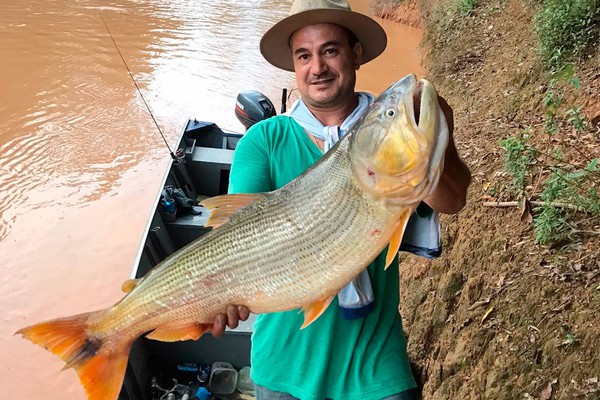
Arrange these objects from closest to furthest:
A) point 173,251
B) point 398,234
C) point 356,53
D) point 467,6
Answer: point 398,234, point 356,53, point 173,251, point 467,6

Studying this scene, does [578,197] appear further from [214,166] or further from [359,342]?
[214,166]

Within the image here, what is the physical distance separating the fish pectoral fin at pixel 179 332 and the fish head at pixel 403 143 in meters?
1.03

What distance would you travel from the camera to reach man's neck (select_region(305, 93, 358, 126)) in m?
2.64

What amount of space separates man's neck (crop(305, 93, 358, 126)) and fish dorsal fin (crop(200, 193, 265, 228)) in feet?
2.23

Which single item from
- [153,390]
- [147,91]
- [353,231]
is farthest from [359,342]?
[147,91]

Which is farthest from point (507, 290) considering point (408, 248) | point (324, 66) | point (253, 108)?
point (253, 108)

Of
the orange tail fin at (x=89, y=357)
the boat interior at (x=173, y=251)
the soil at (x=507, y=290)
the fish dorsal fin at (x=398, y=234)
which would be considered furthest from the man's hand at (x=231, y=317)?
the soil at (x=507, y=290)

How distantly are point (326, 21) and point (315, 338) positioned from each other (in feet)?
5.33

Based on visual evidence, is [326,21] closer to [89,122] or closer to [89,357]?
[89,357]

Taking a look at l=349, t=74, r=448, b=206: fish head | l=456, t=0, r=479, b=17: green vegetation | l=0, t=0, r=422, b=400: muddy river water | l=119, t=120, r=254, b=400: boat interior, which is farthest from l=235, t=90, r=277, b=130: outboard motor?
l=456, t=0, r=479, b=17: green vegetation

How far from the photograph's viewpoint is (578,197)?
3.57m

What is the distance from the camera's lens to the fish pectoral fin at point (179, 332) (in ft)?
7.63

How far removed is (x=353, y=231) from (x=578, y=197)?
2386 mm

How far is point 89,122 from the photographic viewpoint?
460 inches
